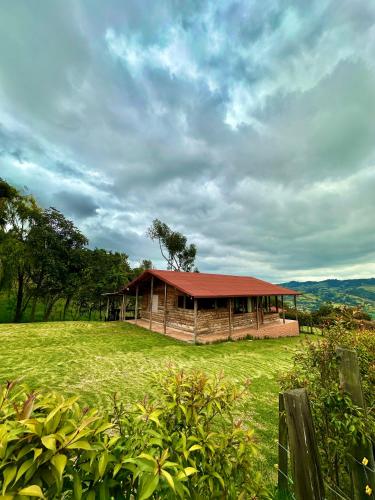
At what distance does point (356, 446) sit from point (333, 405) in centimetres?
38

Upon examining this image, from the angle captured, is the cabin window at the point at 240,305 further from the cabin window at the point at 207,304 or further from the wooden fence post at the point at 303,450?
the wooden fence post at the point at 303,450

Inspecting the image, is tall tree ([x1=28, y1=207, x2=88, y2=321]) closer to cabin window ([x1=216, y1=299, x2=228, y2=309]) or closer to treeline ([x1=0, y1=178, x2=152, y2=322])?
treeline ([x1=0, y1=178, x2=152, y2=322])

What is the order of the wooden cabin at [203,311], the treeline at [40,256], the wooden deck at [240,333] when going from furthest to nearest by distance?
the treeline at [40,256] < the wooden cabin at [203,311] < the wooden deck at [240,333]

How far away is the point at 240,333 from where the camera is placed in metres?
16.4

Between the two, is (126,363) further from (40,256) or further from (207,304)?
(40,256)

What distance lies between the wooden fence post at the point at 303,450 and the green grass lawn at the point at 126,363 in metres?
1.75

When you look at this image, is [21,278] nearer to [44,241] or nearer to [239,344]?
[44,241]

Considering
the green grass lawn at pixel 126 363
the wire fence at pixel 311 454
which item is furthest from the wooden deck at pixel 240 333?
the wire fence at pixel 311 454

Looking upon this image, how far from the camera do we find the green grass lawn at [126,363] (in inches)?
239

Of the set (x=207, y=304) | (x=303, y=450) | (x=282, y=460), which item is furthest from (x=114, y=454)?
(x=207, y=304)

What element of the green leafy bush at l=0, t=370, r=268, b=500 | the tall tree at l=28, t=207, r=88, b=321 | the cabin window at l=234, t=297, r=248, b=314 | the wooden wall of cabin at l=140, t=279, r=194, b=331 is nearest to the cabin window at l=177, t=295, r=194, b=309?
the wooden wall of cabin at l=140, t=279, r=194, b=331

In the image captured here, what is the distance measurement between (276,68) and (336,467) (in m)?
18.1

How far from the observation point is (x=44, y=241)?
22.4 m

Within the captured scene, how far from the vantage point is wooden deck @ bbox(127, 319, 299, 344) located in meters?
14.5
